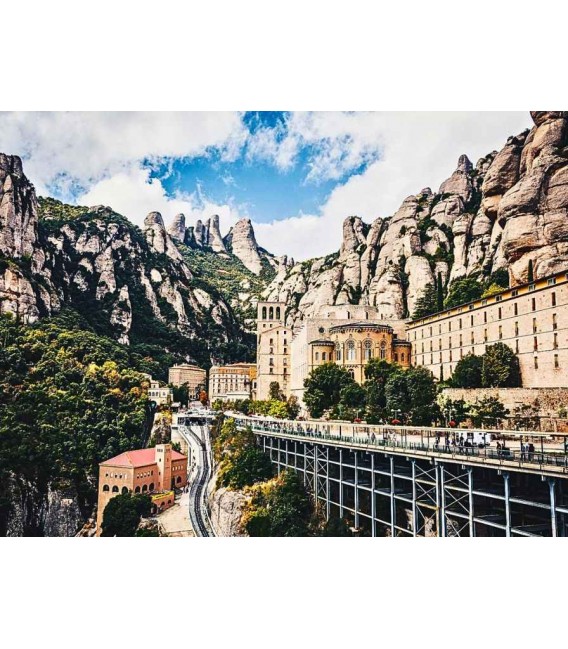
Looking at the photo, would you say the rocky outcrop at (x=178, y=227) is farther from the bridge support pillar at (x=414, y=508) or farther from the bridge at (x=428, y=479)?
the bridge support pillar at (x=414, y=508)

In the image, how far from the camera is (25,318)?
47.1ft

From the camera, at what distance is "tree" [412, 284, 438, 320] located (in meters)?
20.9

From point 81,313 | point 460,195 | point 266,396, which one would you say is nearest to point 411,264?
point 460,195

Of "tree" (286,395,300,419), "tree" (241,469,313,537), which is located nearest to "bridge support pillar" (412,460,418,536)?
"tree" (241,469,313,537)

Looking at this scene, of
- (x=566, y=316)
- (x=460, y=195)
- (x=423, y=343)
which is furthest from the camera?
(x=423, y=343)

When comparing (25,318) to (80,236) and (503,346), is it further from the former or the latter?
(503,346)

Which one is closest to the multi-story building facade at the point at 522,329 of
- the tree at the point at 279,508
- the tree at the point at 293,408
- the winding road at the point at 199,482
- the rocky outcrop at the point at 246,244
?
the tree at the point at 293,408

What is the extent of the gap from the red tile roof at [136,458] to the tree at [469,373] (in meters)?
8.42

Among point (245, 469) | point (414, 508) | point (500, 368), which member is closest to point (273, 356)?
point (245, 469)

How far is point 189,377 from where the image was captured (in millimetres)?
21844

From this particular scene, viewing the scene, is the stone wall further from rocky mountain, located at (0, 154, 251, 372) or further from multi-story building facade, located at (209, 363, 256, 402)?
multi-story building facade, located at (209, 363, 256, 402)

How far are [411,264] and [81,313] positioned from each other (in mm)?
13295

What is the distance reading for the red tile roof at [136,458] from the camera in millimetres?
12156

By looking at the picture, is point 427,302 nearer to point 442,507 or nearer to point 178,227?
point 178,227
